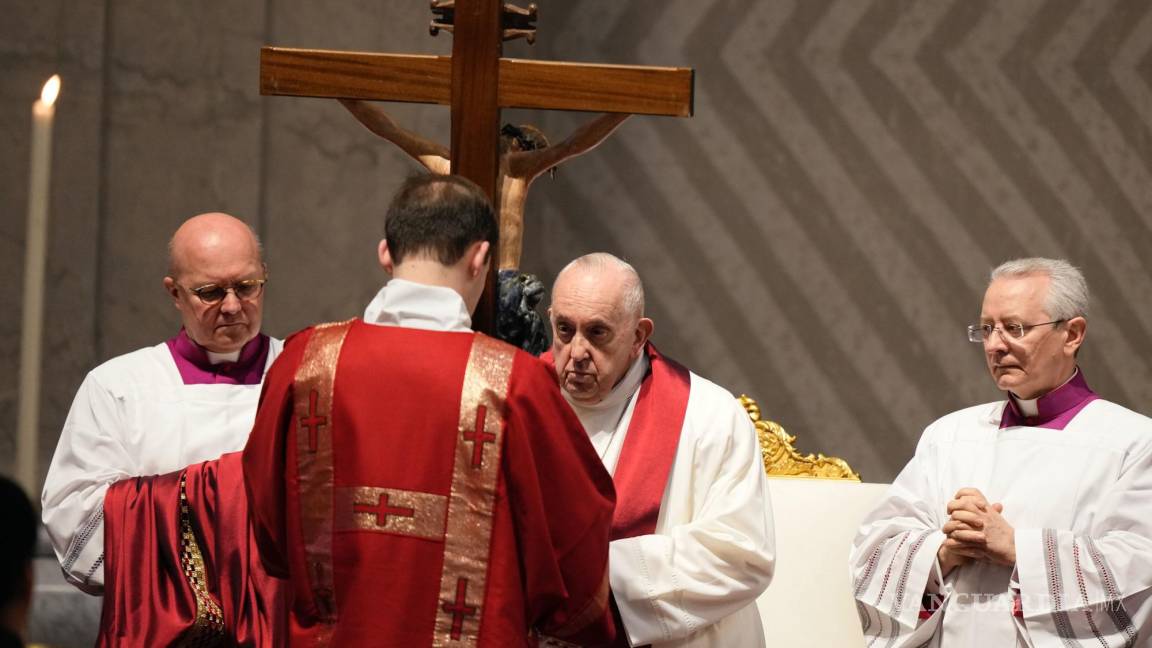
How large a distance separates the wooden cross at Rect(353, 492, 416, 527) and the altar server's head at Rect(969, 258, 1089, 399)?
2004 millimetres

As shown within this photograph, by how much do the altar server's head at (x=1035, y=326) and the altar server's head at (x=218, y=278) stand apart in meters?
2.08

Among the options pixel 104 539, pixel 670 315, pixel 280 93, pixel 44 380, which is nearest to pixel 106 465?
pixel 104 539

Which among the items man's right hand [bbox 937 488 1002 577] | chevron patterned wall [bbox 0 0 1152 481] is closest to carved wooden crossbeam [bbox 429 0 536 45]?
man's right hand [bbox 937 488 1002 577]

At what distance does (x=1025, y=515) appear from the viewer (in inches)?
165

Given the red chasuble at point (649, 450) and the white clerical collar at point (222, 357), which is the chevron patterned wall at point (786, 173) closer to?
the white clerical collar at point (222, 357)

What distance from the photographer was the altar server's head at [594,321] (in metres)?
4.00

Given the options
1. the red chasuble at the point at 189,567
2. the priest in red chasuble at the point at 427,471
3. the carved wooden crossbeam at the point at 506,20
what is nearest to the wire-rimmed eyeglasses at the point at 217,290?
the red chasuble at the point at 189,567

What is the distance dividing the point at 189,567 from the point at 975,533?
6.74 feet

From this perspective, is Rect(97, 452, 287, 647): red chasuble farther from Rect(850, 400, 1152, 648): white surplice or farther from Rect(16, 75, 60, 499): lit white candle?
Rect(16, 75, 60, 499): lit white candle

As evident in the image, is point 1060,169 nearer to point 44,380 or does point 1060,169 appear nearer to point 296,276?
point 296,276

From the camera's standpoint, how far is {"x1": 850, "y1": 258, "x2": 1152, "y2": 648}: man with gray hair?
3.99m

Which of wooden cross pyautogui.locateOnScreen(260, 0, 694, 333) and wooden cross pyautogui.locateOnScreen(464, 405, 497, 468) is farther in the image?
wooden cross pyautogui.locateOnScreen(260, 0, 694, 333)

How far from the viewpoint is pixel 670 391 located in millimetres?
4129

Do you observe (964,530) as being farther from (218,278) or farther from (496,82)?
(218,278)
